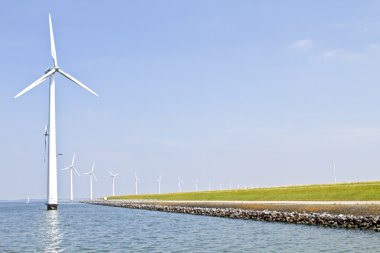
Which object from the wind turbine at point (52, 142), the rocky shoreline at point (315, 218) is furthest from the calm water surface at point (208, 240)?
the wind turbine at point (52, 142)

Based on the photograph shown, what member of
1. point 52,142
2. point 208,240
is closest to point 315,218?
point 208,240

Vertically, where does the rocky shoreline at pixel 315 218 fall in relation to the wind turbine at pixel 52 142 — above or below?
below

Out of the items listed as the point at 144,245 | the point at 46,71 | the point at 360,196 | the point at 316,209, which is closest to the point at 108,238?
the point at 144,245

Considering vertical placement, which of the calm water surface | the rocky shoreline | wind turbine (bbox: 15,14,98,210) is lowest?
the calm water surface

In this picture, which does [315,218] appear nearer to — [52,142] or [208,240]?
[208,240]

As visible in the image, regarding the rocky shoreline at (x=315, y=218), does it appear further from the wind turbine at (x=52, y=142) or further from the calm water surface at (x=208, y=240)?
the wind turbine at (x=52, y=142)

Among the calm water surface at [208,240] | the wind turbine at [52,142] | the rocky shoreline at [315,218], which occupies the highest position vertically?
the wind turbine at [52,142]

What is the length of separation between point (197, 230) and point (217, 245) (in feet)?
41.9

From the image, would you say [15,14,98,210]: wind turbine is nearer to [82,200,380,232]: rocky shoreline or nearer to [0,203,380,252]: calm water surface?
[82,200,380,232]: rocky shoreline

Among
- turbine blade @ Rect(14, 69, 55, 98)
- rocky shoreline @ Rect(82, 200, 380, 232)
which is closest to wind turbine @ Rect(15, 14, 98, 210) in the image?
turbine blade @ Rect(14, 69, 55, 98)

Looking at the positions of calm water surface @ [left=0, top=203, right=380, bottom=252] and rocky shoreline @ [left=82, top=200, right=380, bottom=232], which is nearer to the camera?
calm water surface @ [left=0, top=203, right=380, bottom=252]

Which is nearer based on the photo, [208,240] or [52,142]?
[208,240]

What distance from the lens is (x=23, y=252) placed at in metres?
33.1

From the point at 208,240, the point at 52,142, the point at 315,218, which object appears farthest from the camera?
the point at 52,142
